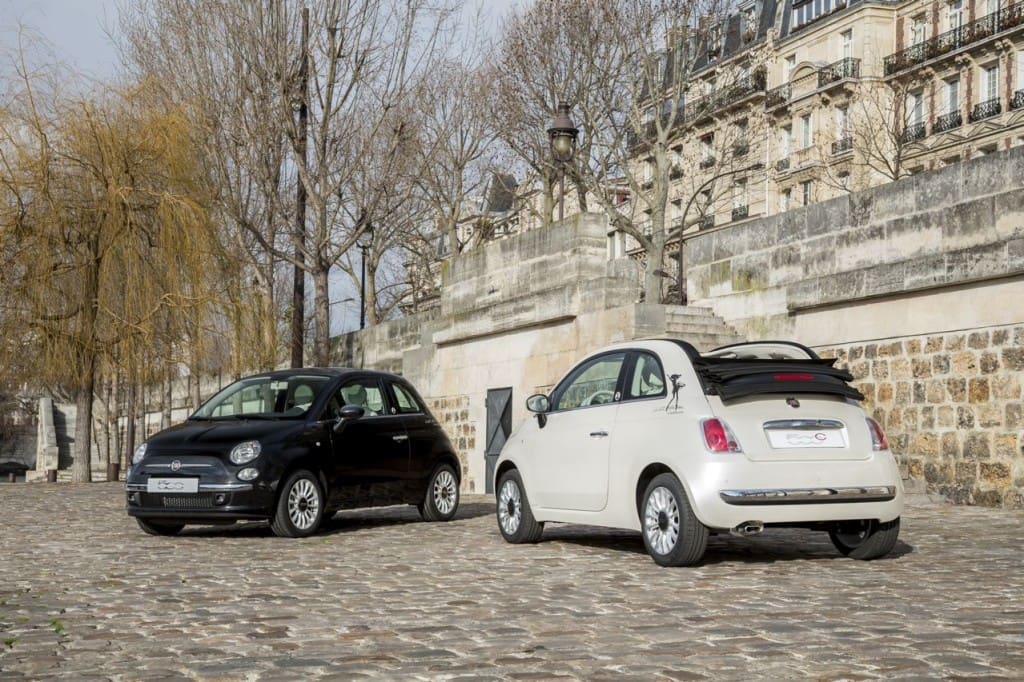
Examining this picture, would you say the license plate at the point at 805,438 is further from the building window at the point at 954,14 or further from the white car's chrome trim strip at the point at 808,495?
the building window at the point at 954,14

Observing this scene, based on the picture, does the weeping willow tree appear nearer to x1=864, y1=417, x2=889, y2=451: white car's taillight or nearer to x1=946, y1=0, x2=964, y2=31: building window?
x1=864, y1=417, x2=889, y2=451: white car's taillight

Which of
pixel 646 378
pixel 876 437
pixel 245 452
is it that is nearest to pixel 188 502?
pixel 245 452

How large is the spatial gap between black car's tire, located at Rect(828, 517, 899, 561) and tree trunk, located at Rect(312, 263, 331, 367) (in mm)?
18147

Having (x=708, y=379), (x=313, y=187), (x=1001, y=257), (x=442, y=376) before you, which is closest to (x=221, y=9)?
(x=313, y=187)

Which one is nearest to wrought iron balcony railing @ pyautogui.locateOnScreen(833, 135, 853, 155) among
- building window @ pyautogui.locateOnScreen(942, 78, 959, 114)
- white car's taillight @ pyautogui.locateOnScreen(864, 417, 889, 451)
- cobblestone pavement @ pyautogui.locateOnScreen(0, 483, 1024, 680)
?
building window @ pyautogui.locateOnScreen(942, 78, 959, 114)

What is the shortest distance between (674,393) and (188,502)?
511 cm

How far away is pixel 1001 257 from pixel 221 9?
17.3 meters

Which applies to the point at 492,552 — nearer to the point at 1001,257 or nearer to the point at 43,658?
the point at 43,658

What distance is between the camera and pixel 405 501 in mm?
13758

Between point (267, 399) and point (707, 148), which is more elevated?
point (707, 148)

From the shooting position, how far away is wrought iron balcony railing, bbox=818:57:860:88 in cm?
5844

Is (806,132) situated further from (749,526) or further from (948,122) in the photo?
(749,526)

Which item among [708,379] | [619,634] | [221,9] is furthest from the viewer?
[221,9]

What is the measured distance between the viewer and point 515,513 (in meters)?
11.3
